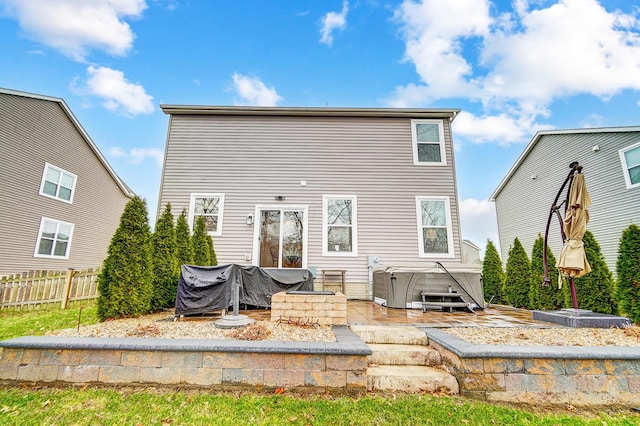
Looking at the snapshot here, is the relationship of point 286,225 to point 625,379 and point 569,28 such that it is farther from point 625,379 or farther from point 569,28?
point 569,28

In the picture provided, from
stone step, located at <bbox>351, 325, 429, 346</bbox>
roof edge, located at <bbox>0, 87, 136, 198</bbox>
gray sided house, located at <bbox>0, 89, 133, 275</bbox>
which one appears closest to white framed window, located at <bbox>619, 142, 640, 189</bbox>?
stone step, located at <bbox>351, 325, 429, 346</bbox>

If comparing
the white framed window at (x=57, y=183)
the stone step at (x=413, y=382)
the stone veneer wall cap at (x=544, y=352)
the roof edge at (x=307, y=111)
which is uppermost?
the roof edge at (x=307, y=111)

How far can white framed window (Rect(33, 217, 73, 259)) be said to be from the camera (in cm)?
1049

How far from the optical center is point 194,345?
289cm

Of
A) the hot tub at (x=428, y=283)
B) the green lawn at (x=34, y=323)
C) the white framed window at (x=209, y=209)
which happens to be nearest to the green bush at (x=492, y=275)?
the hot tub at (x=428, y=283)

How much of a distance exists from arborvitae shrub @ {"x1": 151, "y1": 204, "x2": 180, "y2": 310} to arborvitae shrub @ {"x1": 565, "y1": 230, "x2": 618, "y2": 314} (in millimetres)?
8194

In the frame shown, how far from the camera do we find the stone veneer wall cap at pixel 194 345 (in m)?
2.83

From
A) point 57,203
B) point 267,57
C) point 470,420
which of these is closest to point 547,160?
point 267,57

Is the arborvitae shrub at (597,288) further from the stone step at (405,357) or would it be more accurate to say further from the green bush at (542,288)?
the stone step at (405,357)

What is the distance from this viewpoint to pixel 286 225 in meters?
8.41

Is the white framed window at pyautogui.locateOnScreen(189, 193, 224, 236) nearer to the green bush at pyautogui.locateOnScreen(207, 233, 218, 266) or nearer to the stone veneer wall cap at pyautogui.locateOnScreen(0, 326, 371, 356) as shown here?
the green bush at pyautogui.locateOnScreen(207, 233, 218, 266)

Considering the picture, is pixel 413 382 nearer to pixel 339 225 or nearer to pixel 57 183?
pixel 339 225

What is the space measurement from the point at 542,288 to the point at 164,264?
8.43m

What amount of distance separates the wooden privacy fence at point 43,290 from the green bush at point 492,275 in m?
11.2
